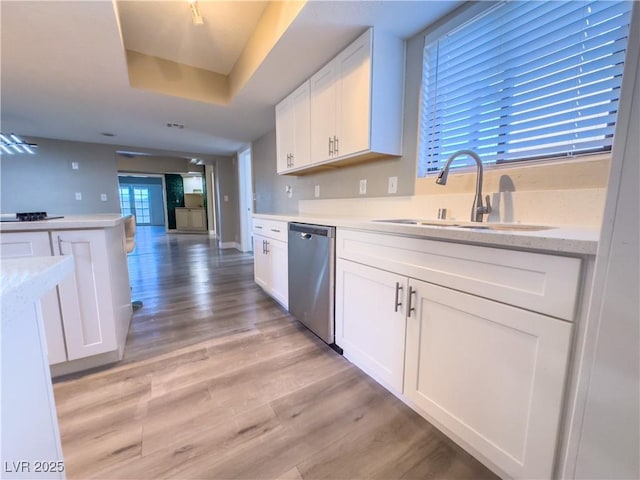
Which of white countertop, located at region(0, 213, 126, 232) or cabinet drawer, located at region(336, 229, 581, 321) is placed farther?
white countertop, located at region(0, 213, 126, 232)

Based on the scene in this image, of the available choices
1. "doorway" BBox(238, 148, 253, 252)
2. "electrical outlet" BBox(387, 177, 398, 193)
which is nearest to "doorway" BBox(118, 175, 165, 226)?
"doorway" BBox(238, 148, 253, 252)

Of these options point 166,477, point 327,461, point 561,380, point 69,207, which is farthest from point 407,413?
point 69,207

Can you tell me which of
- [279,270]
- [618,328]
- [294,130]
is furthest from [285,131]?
[618,328]

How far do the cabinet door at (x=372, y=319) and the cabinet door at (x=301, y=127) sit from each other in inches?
47.5

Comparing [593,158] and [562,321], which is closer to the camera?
[562,321]

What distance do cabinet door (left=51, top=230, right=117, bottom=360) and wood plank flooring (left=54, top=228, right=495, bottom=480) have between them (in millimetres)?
191

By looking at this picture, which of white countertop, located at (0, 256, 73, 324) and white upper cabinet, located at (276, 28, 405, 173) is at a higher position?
white upper cabinet, located at (276, 28, 405, 173)

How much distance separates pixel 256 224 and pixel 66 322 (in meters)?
1.70

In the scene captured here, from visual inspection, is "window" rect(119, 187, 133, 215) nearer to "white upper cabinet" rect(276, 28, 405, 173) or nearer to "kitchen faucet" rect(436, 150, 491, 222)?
"white upper cabinet" rect(276, 28, 405, 173)

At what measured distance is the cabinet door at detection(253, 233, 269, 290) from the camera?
2689 millimetres

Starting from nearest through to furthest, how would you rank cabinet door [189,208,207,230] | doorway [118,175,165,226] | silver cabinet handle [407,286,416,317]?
silver cabinet handle [407,286,416,317] < cabinet door [189,208,207,230] < doorway [118,175,165,226]

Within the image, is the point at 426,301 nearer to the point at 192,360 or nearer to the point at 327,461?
the point at 327,461

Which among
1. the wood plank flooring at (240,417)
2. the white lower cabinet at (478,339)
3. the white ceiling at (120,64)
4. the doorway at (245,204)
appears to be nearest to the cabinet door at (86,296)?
the wood plank flooring at (240,417)

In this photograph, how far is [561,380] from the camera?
0.74 metres
